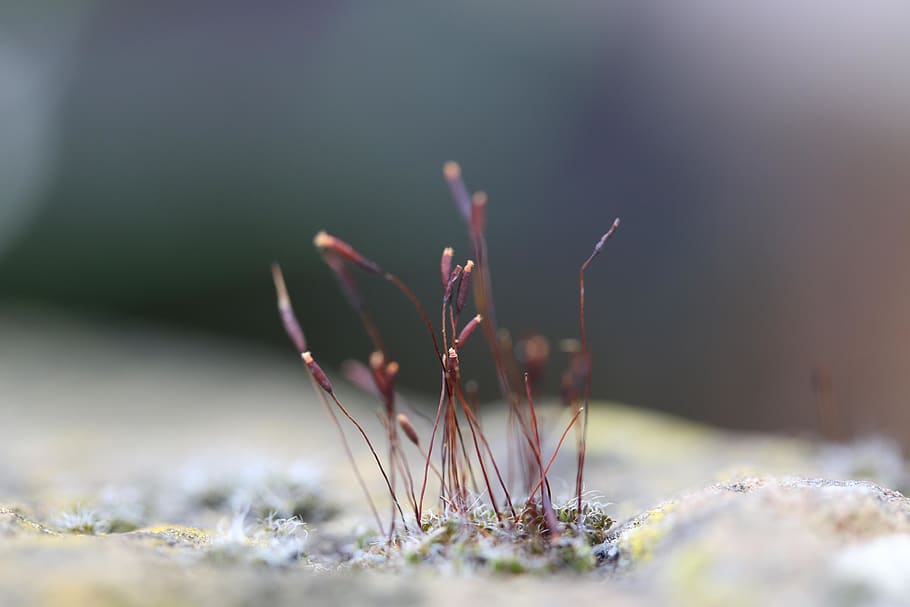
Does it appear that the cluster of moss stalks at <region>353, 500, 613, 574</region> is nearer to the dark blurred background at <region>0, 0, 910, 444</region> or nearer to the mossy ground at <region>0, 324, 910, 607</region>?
the mossy ground at <region>0, 324, 910, 607</region>

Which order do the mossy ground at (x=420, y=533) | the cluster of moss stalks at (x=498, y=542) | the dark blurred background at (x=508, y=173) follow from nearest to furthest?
the mossy ground at (x=420, y=533), the cluster of moss stalks at (x=498, y=542), the dark blurred background at (x=508, y=173)

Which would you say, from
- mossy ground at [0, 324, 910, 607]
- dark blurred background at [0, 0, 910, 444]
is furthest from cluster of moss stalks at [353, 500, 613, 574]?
dark blurred background at [0, 0, 910, 444]

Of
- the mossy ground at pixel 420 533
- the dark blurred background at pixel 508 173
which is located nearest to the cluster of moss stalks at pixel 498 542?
the mossy ground at pixel 420 533

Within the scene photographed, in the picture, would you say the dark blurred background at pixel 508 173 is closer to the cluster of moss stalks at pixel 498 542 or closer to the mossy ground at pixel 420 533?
the mossy ground at pixel 420 533

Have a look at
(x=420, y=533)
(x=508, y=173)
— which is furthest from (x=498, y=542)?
(x=508, y=173)

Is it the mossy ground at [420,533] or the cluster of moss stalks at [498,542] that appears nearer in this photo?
the mossy ground at [420,533]

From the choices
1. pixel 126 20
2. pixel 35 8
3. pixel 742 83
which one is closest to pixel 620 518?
pixel 742 83

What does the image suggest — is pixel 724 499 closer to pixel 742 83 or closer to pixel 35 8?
pixel 742 83

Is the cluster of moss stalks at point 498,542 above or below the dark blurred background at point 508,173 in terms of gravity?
below
